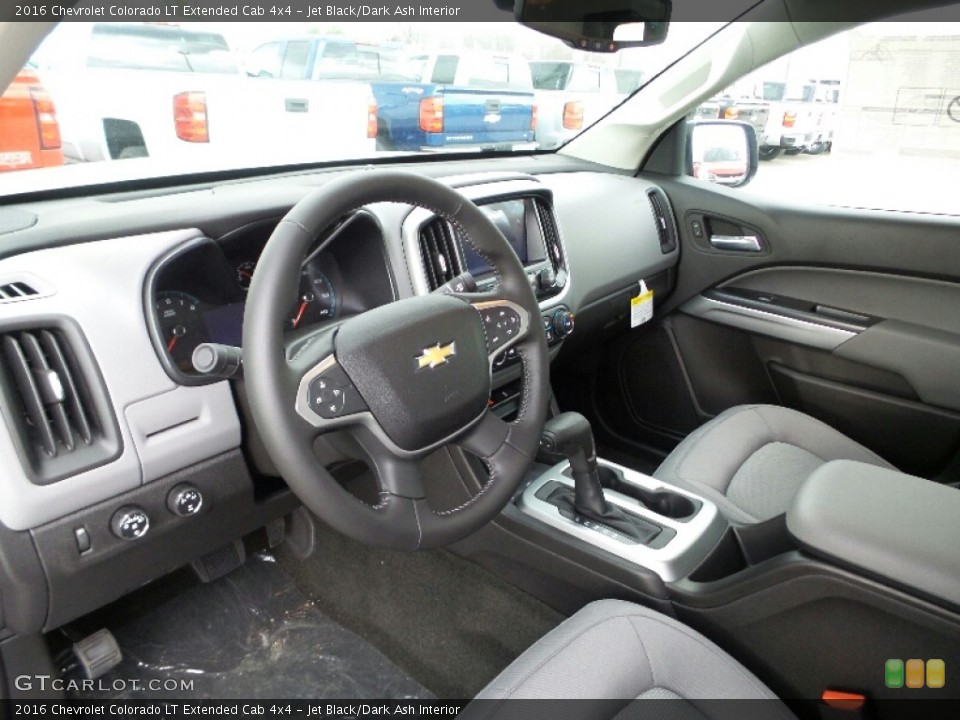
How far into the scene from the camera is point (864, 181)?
2521 millimetres

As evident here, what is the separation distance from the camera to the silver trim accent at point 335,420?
1.09m

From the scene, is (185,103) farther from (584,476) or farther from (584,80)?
(584,476)

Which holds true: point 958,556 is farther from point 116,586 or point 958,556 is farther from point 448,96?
point 448,96

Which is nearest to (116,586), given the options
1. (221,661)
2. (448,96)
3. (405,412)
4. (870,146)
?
(221,661)

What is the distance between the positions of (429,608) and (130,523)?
2.97 ft

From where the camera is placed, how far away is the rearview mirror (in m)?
1.67

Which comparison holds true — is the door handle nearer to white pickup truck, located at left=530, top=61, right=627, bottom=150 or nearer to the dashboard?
white pickup truck, located at left=530, top=61, right=627, bottom=150

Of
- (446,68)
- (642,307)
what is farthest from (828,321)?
(446,68)

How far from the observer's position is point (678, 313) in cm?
282

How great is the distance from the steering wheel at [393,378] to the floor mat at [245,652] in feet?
3.01

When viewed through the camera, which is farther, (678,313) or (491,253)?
(678,313)

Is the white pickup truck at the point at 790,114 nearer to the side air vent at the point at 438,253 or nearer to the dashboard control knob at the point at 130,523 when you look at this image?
the side air vent at the point at 438,253

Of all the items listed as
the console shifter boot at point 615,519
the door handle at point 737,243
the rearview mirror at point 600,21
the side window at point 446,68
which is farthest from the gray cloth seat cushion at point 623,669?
the side window at point 446,68

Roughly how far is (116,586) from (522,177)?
1436 mm
